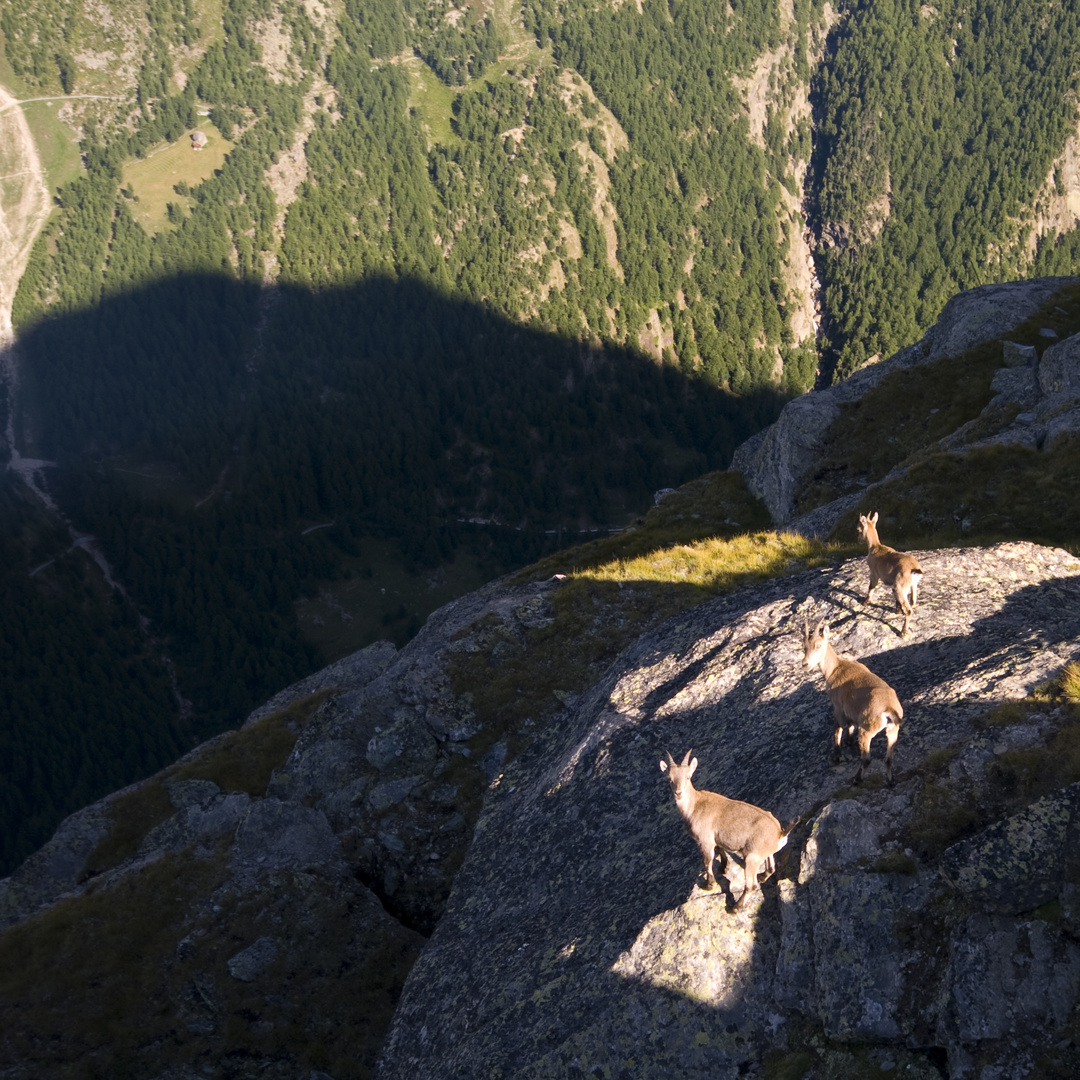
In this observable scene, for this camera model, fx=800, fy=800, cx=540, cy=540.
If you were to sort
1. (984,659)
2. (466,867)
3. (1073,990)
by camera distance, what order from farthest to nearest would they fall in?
(466,867)
(984,659)
(1073,990)

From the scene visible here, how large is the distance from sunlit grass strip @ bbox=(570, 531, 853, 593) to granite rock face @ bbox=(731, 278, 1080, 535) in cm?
559

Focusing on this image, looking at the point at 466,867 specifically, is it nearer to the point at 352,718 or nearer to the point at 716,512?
the point at 352,718

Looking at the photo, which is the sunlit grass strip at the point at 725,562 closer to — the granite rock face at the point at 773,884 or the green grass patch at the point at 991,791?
the granite rock face at the point at 773,884

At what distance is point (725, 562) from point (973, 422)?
2572cm

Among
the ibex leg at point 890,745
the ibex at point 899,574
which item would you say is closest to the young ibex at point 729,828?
the ibex leg at point 890,745

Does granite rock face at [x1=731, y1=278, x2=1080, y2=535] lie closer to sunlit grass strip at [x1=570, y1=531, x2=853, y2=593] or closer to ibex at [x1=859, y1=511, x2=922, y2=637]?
sunlit grass strip at [x1=570, y1=531, x2=853, y2=593]

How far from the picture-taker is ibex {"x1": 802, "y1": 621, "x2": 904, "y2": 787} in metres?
17.0

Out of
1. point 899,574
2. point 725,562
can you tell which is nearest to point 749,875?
point 899,574

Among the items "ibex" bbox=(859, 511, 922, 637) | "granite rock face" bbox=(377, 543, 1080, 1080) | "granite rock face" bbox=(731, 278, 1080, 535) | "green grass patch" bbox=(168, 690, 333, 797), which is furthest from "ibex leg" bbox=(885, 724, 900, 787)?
"green grass patch" bbox=(168, 690, 333, 797)

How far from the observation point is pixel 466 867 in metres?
27.5

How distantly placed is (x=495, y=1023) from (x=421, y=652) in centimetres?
3170

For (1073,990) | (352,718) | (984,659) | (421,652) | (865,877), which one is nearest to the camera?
(1073,990)

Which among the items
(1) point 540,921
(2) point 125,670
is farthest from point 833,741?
(2) point 125,670

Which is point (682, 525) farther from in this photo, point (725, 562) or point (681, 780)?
point (681, 780)
